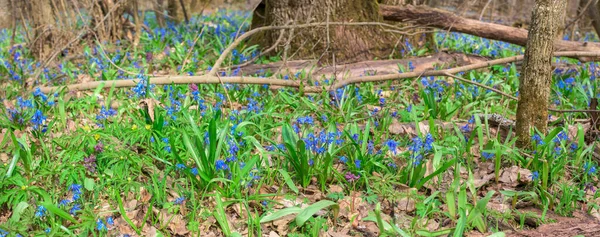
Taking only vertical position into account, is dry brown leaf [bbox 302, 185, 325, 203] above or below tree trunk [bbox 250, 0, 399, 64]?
below

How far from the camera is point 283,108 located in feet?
13.6

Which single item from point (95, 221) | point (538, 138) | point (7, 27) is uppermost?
point (538, 138)

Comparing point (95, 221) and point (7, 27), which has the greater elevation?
point (95, 221)

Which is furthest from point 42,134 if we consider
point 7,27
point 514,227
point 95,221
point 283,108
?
point 7,27

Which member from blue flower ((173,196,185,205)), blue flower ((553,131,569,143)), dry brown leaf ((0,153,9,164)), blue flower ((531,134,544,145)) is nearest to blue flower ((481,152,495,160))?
blue flower ((531,134,544,145))

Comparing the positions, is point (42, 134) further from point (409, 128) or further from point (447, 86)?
point (447, 86)

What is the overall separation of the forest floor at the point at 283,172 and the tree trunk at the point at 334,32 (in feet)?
3.71

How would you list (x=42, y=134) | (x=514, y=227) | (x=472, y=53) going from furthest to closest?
(x=472, y=53) < (x=42, y=134) < (x=514, y=227)

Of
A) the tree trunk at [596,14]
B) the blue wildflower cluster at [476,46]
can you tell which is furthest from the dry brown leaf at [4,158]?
the tree trunk at [596,14]

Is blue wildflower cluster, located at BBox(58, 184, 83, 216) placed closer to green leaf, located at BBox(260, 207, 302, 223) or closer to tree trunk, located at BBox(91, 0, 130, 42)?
green leaf, located at BBox(260, 207, 302, 223)

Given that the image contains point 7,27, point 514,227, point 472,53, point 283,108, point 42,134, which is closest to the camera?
point 514,227

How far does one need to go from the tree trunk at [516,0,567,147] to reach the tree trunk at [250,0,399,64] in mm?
2093

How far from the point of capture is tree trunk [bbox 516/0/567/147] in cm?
318

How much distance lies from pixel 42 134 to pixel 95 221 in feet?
3.01
